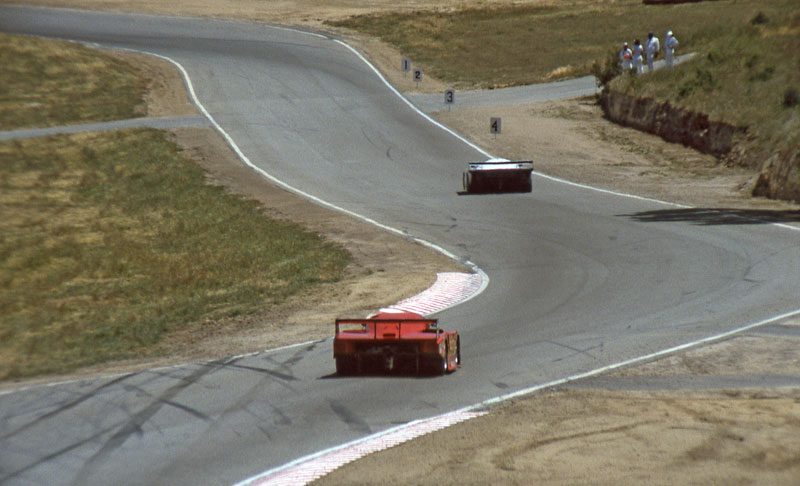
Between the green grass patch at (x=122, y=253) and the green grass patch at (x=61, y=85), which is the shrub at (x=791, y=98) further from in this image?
the green grass patch at (x=61, y=85)

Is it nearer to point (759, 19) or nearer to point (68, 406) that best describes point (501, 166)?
point (68, 406)

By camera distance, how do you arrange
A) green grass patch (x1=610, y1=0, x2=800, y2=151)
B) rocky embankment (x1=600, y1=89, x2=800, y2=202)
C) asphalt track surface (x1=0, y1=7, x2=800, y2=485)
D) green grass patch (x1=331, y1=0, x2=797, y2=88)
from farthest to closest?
green grass patch (x1=331, y1=0, x2=797, y2=88), green grass patch (x1=610, y1=0, x2=800, y2=151), rocky embankment (x1=600, y1=89, x2=800, y2=202), asphalt track surface (x1=0, y1=7, x2=800, y2=485)

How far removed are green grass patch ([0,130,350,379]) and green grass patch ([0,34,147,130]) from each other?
18.4 ft

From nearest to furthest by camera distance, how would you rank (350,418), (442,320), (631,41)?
(350,418)
(442,320)
(631,41)

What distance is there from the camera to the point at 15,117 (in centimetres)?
5441

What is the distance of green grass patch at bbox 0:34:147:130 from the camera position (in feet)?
180

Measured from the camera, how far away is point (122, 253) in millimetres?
30781

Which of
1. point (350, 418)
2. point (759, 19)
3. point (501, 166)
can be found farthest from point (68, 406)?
point (759, 19)

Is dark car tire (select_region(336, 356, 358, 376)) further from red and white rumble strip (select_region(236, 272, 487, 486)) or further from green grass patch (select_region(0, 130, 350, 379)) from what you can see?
green grass patch (select_region(0, 130, 350, 379))

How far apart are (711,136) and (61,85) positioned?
37.1 metres

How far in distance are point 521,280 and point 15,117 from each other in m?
39.3

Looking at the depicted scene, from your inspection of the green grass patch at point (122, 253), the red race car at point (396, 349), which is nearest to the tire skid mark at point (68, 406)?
the green grass patch at point (122, 253)

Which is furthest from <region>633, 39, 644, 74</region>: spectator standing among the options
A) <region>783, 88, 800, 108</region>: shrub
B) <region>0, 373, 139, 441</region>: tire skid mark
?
<region>0, 373, 139, 441</region>: tire skid mark

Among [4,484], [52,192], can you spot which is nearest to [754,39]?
[52,192]
